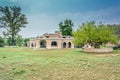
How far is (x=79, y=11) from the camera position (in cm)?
4984

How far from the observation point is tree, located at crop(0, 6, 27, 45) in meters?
63.2

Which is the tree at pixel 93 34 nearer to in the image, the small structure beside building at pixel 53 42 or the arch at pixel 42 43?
the small structure beside building at pixel 53 42

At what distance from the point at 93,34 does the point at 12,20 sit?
37.7 meters

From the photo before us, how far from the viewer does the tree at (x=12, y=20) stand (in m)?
63.2

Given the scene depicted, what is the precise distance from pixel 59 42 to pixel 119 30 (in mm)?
31020

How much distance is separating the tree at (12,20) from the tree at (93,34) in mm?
33520

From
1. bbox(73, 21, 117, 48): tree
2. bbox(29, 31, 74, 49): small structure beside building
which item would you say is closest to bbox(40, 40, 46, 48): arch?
bbox(29, 31, 74, 49): small structure beside building

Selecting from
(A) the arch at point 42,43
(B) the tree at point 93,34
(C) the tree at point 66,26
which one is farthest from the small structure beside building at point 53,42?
(B) the tree at point 93,34

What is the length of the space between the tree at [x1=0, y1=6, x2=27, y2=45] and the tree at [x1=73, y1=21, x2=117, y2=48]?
33520mm

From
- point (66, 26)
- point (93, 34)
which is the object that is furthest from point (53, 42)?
point (93, 34)

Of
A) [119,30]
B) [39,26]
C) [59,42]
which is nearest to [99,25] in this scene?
[59,42]

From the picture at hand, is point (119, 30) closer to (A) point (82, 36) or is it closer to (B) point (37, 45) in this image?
(B) point (37, 45)

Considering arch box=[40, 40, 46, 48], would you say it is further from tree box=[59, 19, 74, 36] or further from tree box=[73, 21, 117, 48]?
tree box=[73, 21, 117, 48]

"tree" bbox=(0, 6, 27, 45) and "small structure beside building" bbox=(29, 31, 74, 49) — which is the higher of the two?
"tree" bbox=(0, 6, 27, 45)
